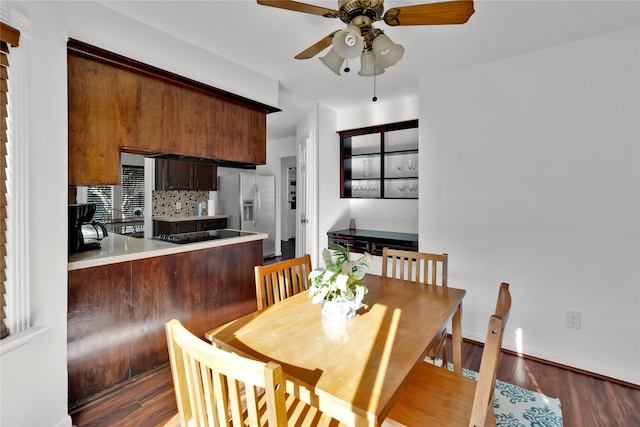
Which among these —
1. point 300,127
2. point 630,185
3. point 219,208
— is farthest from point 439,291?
point 219,208

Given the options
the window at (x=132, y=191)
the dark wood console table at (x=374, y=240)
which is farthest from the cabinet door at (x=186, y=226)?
the dark wood console table at (x=374, y=240)

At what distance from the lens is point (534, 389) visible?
83.3 inches

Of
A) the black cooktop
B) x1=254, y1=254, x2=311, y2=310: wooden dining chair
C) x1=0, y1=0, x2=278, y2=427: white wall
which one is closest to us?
→ x1=0, y1=0, x2=278, y2=427: white wall

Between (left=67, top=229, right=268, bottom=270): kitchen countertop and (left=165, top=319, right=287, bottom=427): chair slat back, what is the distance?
4.34 feet

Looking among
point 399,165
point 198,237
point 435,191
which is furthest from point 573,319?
point 198,237

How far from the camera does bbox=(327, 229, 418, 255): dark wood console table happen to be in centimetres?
336

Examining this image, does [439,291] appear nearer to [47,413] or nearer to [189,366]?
[189,366]

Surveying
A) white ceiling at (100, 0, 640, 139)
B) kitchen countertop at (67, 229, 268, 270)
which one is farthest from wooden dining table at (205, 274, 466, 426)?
white ceiling at (100, 0, 640, 139)

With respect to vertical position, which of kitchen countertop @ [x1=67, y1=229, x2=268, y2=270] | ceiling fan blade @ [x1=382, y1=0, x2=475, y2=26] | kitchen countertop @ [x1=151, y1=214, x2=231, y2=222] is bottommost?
kitchen countertop @ [x1=67, y1=229, x2=268, y2=270]

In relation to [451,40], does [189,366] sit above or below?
below

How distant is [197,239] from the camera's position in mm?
2719

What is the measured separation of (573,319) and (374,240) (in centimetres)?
182

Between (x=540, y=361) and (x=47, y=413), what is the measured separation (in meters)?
3.24

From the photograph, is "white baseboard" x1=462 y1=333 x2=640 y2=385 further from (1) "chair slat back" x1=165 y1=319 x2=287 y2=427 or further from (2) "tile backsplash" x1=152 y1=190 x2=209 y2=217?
(2) "tile backsplash" x1=152 y1=190 x2=209 y2=217
